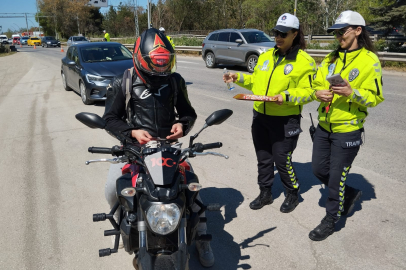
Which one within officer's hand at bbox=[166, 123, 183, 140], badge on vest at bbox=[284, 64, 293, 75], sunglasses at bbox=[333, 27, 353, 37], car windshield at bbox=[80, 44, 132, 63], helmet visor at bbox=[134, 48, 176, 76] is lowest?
officer's hand at bbox=[166, 123, 183, 140]

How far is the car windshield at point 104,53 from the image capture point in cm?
1081

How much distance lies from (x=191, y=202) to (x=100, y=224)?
1.82 metres

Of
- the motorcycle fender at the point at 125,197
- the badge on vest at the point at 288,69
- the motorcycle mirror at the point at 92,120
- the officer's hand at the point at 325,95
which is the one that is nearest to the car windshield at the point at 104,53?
the badge on vest at the point at 288,69

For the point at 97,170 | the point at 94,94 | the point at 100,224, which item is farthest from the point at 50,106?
the point at 100,224

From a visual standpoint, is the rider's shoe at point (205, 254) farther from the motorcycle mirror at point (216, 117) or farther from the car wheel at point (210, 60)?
the car wheel at point (210, 60)

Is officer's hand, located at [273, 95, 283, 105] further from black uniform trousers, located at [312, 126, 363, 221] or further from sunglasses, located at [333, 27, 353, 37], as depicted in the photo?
sunglasses, located at [333, 27, 353, 37]

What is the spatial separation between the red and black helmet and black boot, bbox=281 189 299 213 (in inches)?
83.7

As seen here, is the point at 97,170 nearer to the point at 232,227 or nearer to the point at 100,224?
the point at 100,224

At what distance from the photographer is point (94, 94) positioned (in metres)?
9.79

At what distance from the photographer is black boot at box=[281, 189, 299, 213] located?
4.08m

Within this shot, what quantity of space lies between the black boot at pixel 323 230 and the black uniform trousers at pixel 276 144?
568 mm

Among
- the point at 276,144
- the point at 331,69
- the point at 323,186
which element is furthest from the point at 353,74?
the point at 323,186

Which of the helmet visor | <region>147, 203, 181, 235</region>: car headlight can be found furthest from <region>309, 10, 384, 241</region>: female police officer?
<region>147, 203, 181, 235</region>: car headlight

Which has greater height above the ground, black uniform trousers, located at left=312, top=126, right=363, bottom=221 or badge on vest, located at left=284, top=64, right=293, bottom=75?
badge on vest, located at left=284, top=64, right=293, bottom=75
